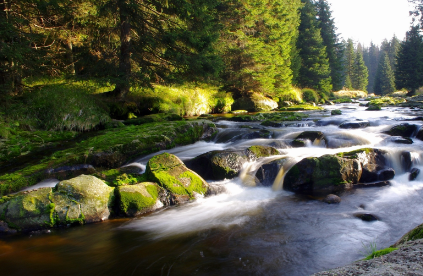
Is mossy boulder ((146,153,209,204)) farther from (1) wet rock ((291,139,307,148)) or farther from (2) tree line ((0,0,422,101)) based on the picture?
(2) tree line ((0,0,422,101))

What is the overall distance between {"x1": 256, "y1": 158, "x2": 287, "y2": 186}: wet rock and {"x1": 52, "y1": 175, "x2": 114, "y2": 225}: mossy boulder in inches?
145

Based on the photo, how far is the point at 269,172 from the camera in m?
6.98

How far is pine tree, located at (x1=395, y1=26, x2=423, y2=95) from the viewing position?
128 feet

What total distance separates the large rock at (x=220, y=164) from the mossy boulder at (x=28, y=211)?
3.42 metres

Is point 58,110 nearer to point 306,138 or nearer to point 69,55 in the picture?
point 69,55

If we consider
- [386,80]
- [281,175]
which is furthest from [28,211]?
[386,80]

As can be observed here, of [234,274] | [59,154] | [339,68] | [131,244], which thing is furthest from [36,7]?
[339,68]

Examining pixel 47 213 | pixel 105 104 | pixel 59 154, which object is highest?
pixel 105 104

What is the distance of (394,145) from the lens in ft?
28.9

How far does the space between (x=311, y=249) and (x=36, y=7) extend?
44.8 feet

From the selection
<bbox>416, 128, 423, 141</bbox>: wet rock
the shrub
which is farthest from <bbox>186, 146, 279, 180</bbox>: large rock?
the shrub

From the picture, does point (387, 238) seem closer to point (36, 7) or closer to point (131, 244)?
point (131, 244)

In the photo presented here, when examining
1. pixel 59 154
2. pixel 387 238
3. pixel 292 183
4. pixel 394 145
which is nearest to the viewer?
pixel 387 238

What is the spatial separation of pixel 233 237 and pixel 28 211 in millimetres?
3584
